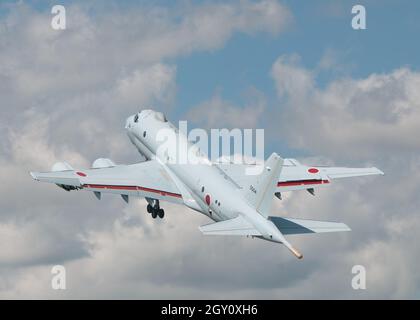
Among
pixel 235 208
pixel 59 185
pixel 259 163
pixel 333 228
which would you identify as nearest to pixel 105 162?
pixel 59 185

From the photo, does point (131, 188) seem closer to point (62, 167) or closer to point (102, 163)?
point (102, 163)

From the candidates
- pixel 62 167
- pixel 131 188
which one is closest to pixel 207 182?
pixel 131 188

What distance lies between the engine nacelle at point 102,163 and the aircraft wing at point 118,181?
1.19 meters

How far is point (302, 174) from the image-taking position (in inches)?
3337

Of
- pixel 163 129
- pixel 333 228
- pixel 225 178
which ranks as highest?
pixel 163 129

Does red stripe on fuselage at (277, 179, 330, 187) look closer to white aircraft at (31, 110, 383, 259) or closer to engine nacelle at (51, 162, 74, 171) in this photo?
white aircraft at (31, 110, 383, 259)

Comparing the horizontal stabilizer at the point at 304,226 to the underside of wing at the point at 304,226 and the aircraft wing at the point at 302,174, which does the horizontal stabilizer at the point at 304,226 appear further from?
the aircraft wing at the point at 302,174

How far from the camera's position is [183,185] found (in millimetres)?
83250

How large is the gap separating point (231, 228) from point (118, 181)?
18.7 m

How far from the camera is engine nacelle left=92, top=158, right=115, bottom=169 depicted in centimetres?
8844

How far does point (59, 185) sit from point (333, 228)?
1091 inches

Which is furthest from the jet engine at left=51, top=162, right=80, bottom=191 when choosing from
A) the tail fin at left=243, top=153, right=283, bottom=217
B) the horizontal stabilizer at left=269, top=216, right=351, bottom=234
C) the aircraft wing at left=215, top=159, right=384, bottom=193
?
the horizontal stabilizer at left=269, top=216, right=351, bottom=234

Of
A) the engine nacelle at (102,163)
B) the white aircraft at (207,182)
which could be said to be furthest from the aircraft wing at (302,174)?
the engine nacelle at (102,163)

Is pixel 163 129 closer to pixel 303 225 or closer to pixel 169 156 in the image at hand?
pixel 169 156
